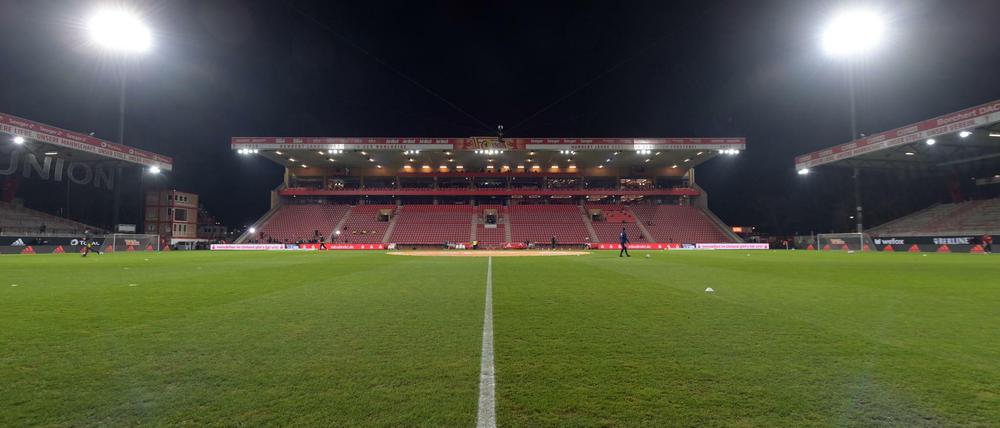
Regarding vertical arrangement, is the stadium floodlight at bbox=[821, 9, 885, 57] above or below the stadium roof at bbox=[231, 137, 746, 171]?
above

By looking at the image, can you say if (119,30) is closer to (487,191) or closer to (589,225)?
(487,191)

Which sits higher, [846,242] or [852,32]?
[852,32]

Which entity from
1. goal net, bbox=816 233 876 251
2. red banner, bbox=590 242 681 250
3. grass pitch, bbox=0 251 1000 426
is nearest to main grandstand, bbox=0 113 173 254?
grass pitch, bbox=0 251 1000 426

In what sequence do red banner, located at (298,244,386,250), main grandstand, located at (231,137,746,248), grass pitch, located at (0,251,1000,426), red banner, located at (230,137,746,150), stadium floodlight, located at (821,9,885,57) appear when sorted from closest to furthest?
1. grass pitch, located at (0,251,1000,426)
2. stadium floodlight, located at (821,9,885,57)
3. red banner, located at (230,137,746,150)
4. main grandstand, located at (231,137,746,248)
5. red banner, located at (298,244,386,250)

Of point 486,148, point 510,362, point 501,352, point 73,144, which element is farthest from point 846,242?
point 73,144

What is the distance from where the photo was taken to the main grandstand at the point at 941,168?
88.9 feet

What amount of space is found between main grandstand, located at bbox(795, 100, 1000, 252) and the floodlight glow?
50.9 m

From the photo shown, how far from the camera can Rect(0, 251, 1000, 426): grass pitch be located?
88.9 inches

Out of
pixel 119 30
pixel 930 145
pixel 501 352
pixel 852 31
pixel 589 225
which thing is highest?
pixel 852 31

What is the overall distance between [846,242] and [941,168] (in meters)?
13.2

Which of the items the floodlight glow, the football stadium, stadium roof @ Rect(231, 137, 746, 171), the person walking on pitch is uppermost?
the floodlight glow

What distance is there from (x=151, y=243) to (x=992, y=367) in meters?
47.1

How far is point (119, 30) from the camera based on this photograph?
2741 cm

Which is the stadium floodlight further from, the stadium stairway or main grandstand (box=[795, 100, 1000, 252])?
the stadium stairway
